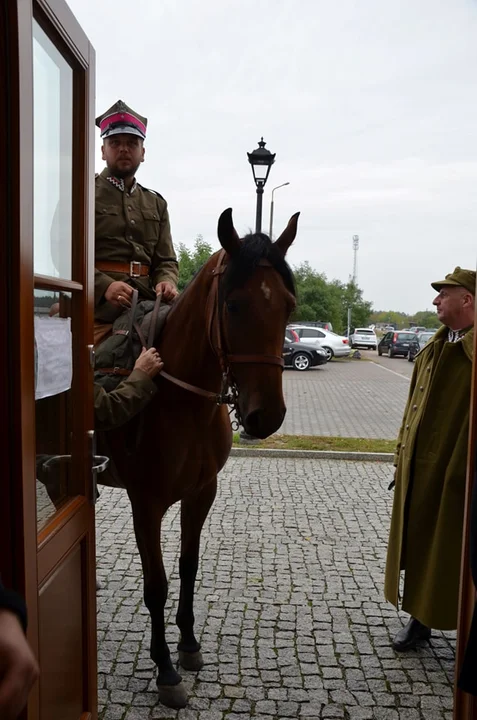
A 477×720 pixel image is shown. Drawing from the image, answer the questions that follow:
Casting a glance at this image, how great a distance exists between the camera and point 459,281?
10.5 feet

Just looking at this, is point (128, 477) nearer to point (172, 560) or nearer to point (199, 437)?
point (199, 437)

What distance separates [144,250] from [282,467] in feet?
16.0

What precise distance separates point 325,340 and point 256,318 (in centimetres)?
2532

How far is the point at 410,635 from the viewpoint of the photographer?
3.44 meters

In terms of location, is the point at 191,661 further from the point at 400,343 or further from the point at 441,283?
the point at 400,343

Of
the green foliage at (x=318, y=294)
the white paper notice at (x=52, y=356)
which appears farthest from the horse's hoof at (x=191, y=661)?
the green foliage at (x=318, y=294)

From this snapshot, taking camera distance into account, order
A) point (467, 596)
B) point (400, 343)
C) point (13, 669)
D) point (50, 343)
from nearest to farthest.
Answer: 1. point (13, 669)
2. point (50, 343)
3. point (467, 596)
4. point (400, 343)

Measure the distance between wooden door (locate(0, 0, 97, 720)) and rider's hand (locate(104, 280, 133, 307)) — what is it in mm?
820

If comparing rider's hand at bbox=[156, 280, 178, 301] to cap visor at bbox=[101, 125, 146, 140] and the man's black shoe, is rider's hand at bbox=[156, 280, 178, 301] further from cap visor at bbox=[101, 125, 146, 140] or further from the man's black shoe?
the man's black shoe

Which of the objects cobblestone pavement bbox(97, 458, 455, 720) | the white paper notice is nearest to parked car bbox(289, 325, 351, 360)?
cobblestone pavement bbox(97, 458, 455, 720)

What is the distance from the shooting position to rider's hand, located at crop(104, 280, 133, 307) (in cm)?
313

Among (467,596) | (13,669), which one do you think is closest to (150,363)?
(467,596)

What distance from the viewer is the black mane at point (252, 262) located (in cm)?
249

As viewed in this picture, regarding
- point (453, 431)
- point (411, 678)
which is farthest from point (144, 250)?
point (411, 678)
